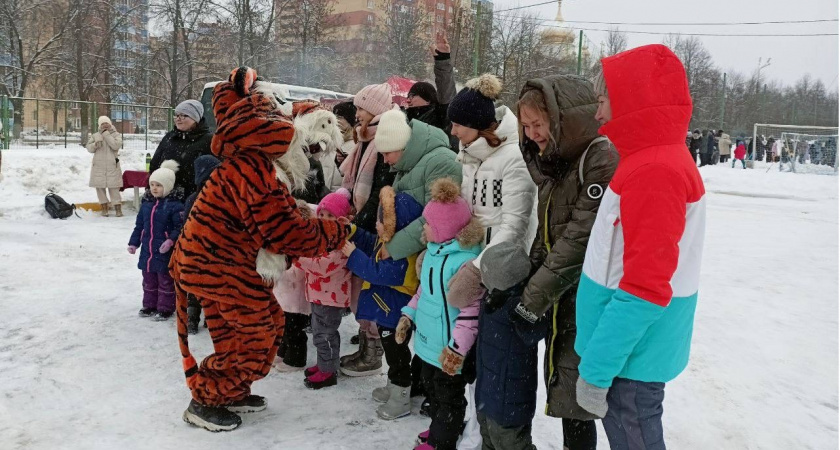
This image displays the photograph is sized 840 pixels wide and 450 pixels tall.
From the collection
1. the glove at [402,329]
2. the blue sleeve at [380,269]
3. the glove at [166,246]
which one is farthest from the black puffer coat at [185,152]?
the glove at [402,329]

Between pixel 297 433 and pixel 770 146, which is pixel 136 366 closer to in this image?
pixel 297 433

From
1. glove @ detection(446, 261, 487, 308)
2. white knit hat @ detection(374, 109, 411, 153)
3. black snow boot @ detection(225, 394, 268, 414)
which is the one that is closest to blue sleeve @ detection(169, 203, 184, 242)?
black snow boot @ detection(225, 394, 268, 414)

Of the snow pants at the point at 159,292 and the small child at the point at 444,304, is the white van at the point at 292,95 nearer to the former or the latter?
the snow pants at the point at 159,292

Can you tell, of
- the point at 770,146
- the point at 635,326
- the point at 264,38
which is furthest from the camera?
the point at 770,146

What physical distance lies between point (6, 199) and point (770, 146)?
33.2 metres

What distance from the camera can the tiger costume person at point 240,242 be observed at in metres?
3.18

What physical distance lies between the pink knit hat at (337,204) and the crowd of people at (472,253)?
0.01m

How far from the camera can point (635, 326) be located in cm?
185

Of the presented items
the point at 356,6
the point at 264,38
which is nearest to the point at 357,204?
the point at 264,38

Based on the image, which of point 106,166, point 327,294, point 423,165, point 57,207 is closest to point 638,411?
point 423,165

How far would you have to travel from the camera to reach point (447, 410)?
3074 millimetres

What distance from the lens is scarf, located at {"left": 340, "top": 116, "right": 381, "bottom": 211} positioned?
4.10 meters

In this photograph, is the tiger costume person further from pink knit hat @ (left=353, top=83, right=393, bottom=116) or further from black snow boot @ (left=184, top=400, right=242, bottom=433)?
pink knit hat @ (left=353, top=83, right=393, bottom=116)

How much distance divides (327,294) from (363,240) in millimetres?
493
